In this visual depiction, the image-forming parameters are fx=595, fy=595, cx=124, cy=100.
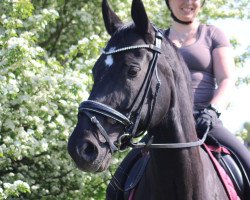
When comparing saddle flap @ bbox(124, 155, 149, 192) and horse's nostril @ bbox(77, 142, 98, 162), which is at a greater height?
horse's nostril @ bbox(77, 142, 98, 162)

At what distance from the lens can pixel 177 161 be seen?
14.0 ft

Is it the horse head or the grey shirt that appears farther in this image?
the grey shirt

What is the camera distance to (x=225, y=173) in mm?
4824

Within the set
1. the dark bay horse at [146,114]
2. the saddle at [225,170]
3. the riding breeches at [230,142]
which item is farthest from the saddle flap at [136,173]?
the riding breeches at [230,142]

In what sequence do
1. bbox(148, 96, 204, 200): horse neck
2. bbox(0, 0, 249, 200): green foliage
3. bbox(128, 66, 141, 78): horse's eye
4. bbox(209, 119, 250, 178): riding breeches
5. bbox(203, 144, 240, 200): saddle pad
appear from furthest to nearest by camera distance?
1. bbox(0, 0, 249, 200): green foliage
2. bbox(209, 119, 250, 178): riding breeches
3. bbox(203, 144, 240, 200): saddle pad
4. bbox(148, 96, 204, 200): horse neck
5. bbox(128, 66, 141, 78): horse's eye

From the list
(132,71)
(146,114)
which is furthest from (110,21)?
(146,114)

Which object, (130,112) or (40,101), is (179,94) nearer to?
(130,112)

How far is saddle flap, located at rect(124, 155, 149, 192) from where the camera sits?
4.91 m

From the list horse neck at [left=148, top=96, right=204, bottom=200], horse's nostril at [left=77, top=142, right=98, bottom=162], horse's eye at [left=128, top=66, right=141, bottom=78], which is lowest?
horse neck at [left=148, top=96, right=204, bottom=200]

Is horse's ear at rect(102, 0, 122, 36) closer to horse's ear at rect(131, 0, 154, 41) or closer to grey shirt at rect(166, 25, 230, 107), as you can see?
horse's ear at rect(131, 0, 154, 41)

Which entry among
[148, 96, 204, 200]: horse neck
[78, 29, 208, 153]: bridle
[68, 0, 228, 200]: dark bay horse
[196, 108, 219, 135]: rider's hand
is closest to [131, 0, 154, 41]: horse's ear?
[68, 0, 228, 200]: dark bay horse

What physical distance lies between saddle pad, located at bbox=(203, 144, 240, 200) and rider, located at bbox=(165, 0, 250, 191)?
248 millimetres

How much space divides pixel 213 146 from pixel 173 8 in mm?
1384

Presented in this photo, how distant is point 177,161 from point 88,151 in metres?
0.83
